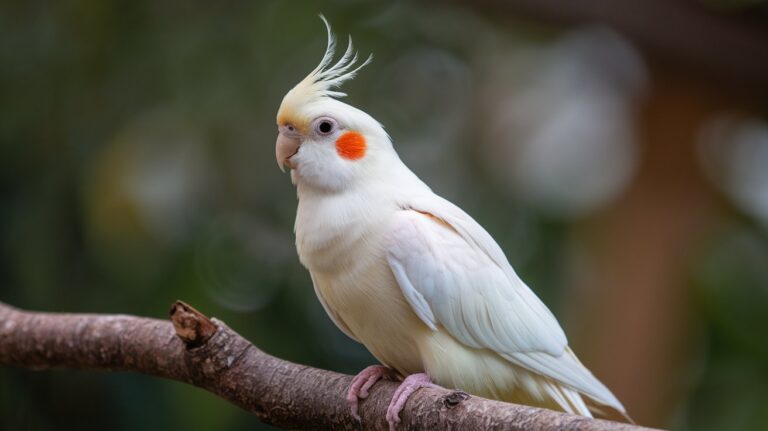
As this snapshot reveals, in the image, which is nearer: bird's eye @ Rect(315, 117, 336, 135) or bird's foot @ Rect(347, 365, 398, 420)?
bird's foot @ Rect(347, 365, 398, 420)

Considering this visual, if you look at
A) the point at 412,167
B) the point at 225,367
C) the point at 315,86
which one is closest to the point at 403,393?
the point at 225,367

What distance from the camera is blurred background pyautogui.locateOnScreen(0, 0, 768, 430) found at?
507 cm

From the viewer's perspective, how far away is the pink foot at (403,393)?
97.8 inches

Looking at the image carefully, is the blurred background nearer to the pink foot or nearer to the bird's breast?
the bird's breast

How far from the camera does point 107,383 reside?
5.12m

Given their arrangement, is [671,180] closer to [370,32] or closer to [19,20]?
[370,32]

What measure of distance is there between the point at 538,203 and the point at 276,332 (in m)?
1.90

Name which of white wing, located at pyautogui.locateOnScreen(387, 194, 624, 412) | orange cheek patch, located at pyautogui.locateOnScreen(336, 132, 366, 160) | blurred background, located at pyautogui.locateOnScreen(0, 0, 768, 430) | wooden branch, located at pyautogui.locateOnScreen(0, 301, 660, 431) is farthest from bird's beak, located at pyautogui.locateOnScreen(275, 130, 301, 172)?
blurred background, located at pyautogui.locateOnScreen(0, 0, 768, 430)

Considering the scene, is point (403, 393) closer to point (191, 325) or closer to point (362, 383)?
point (362, 383)

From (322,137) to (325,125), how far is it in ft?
0.13

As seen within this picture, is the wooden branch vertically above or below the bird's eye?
below

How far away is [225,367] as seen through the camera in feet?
9.02

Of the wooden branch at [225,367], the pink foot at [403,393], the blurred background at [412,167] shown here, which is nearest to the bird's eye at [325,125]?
the wooden branch at [225,367]

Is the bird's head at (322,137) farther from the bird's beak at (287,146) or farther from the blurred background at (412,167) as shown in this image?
the blurred background at (412,167)
